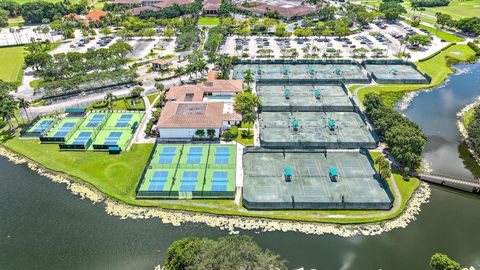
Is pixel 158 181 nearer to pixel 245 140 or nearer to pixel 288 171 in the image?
pixel 245 140

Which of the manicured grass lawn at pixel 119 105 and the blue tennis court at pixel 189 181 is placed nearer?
the blue tennis court at pixel 189 181

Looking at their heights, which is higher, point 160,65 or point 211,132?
point 160,65

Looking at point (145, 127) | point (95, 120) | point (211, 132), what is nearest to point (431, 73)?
point (211, 132)

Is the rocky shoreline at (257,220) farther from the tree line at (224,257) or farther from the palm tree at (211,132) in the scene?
the palm tree at (211,132)

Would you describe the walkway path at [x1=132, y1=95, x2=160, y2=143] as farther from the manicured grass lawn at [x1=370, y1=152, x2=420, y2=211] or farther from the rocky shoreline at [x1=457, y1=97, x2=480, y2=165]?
the rocky shoreline at [x1=457, y1=97, x2=480, y2=165]

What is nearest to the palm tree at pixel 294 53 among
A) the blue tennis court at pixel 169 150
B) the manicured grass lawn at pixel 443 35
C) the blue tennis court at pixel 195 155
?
the blue tennis court at pixel 195 155

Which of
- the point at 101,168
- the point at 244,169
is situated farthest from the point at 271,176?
the point at 101,168

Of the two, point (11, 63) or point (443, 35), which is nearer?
point (11, 63)
